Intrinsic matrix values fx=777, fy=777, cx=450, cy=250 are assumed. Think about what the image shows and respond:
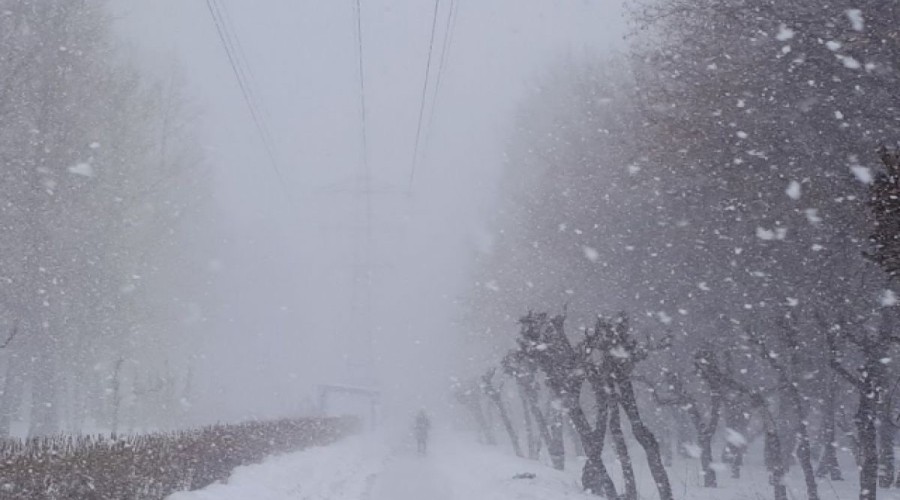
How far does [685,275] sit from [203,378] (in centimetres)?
3754

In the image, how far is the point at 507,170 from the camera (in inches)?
1315

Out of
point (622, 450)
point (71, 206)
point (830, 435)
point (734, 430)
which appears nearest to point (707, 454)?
point (830, 435)

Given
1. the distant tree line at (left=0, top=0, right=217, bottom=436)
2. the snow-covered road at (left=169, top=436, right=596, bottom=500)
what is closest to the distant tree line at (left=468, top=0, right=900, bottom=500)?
the snow-covered road at (left=169, top=436, right=596, bottom=500)

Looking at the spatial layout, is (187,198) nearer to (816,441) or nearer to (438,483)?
(438,483)

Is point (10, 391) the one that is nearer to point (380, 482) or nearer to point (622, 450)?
point (380, 482)

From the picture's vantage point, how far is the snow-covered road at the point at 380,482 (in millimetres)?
12364

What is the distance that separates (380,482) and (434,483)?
125cm

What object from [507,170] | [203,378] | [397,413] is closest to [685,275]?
[507,170]

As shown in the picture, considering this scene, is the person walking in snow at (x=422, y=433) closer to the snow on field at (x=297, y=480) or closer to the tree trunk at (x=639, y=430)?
the snow on field at (x=297, y=480)

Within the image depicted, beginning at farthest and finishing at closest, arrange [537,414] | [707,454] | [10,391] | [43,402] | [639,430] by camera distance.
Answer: [537,414], [43,402], [10,391], [707,454], [639,430]

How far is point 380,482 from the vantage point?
17109 millimetres

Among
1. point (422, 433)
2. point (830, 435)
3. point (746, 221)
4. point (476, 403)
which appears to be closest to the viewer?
point (746, 221)

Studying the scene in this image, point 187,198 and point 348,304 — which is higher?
point 348,304

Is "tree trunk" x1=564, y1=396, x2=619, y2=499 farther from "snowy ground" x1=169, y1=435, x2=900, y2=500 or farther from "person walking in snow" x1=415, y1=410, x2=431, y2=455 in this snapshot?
"person walking in snow" x1=415, y1=410, x2=431, y2=455
